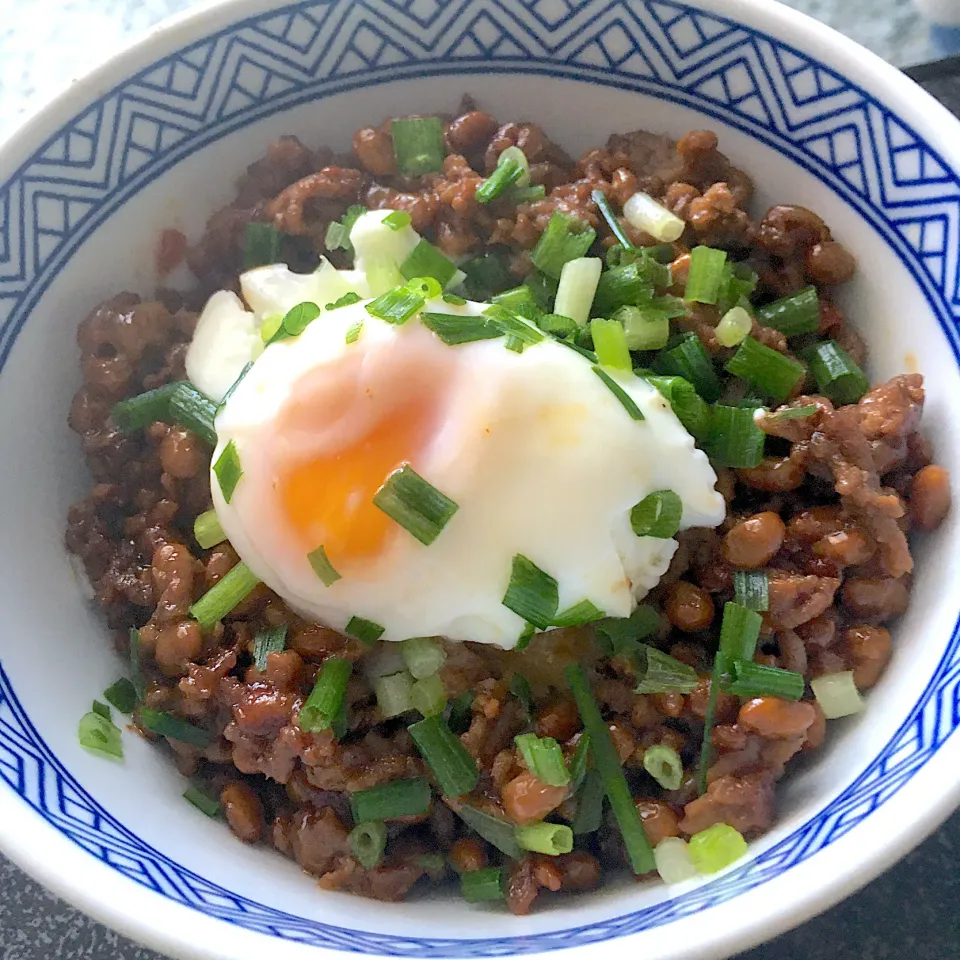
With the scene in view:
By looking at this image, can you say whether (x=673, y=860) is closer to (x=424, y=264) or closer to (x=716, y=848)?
(x=716, y=848)

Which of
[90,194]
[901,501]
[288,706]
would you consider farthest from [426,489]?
[90,194]

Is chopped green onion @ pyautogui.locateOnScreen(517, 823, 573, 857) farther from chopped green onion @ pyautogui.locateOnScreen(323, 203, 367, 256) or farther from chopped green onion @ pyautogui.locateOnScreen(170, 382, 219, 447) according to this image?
chopped green onion @ pyautogui.locateOnScreen(323, 203, 367, 256)

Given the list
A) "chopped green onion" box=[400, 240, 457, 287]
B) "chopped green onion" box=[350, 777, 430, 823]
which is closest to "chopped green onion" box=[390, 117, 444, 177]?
"chopped green onion" box=[400, 240, 457, 287]

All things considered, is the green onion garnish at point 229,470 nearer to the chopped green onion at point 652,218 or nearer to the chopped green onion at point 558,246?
the chopped green onion at point 558,246

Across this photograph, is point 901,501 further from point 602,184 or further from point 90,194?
point 90,194

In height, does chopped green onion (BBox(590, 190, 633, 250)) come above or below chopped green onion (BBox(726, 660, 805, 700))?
above

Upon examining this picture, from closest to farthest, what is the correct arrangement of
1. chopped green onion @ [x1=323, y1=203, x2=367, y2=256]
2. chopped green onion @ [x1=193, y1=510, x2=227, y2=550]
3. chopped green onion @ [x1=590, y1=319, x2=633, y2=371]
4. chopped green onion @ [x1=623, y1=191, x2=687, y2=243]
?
chopped green onion @ [x1=590, y1=319, x2=633, y2=371]
chopped green onion @ [x1=193, y1=510, x2=227, y2=550]
chopped green onion @ [x1=623, y1=191, x2=687, y2=243]
chopped green onion @ [x1=323, y1=203, x2=367, y2=256]
